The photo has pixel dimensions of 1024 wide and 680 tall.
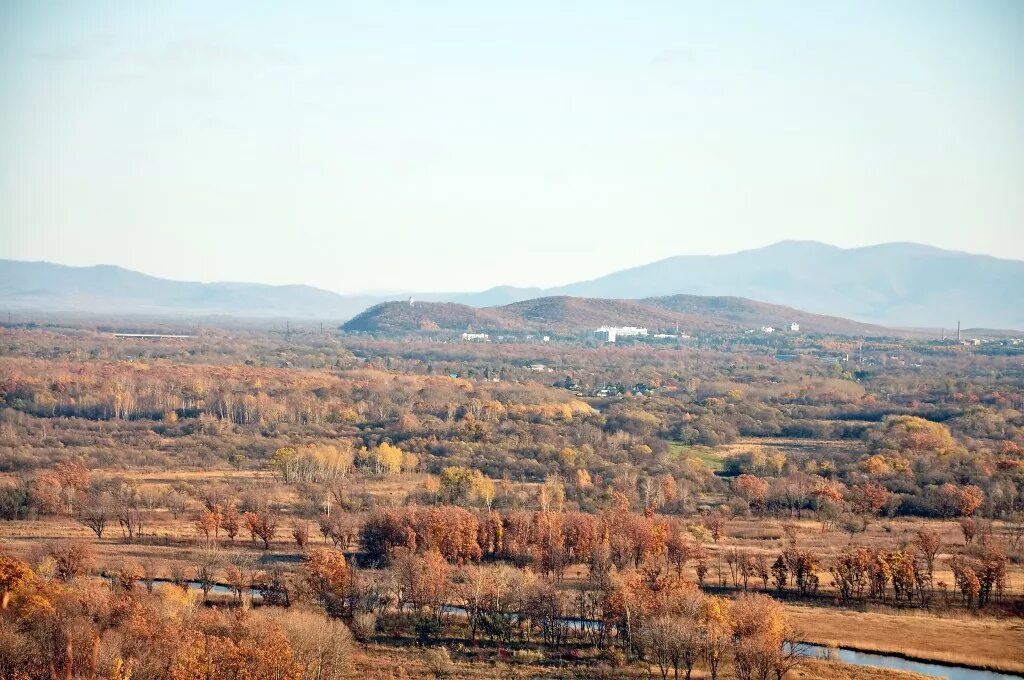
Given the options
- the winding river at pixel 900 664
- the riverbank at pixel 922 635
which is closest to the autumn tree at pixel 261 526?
the winding river at pixel 900 664

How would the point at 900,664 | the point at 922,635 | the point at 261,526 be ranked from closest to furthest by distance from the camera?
the point at 900,664
the point at 922,635
the point at 261,526

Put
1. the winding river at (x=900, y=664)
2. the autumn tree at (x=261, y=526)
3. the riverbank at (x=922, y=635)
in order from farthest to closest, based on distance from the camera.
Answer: the autumn tree at (x=261, y=526), the riverbank at (x=922, y=635), the winding river at (x=900, y=664)

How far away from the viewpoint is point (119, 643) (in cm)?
2930

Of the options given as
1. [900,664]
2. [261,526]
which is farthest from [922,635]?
[261,526]

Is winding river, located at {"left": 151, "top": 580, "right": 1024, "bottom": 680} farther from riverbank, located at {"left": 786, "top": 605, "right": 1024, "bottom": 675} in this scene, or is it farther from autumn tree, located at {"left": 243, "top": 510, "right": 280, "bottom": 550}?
autumn tree, located at {"left": 243, "top": 510, "right": 280, "bottom": 550}

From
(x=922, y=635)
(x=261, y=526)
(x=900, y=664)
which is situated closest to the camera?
(x=900, y=664)

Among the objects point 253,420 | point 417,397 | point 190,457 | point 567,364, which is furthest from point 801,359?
point 190,457

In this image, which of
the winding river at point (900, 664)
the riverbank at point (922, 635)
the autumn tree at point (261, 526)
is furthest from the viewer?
the autumn tree at point (261, 526)

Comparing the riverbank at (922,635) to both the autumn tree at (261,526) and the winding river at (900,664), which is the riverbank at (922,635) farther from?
the autumn tree at (261,526)

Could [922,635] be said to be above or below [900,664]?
above

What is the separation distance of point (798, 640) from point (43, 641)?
22296 mm

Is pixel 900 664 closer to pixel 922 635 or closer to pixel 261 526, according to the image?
pixel 922 635

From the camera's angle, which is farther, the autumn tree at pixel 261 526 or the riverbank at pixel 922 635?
Result: the autumn tree at pixel 261 526

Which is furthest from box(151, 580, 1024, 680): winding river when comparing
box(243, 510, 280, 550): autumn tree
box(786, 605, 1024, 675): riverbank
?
box(243, 510, 280, 550): autumn tree
